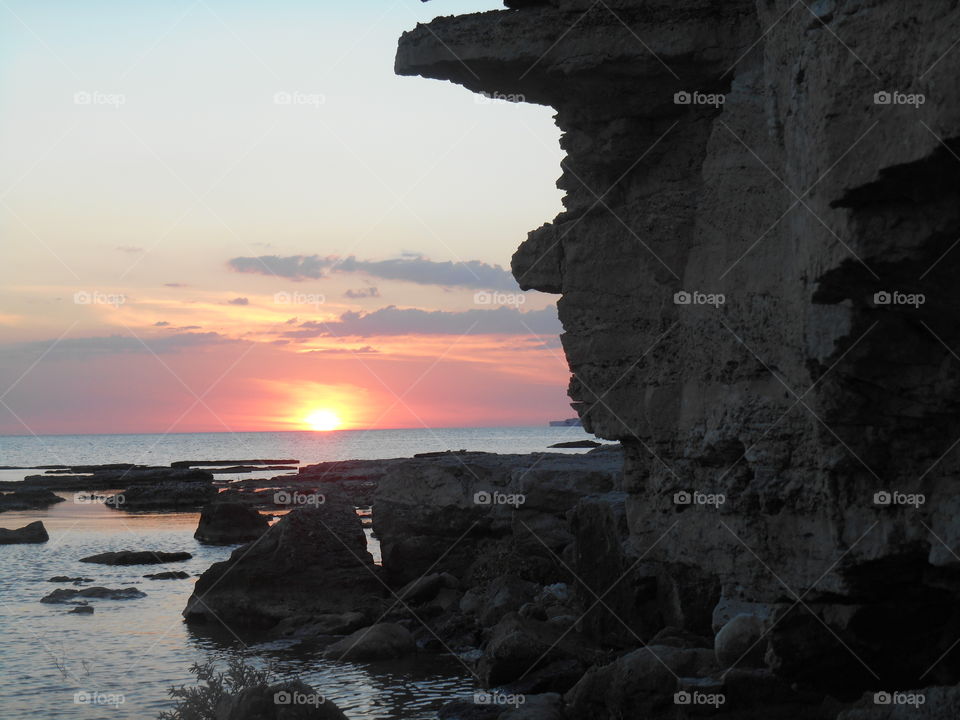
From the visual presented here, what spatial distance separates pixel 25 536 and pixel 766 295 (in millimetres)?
31824

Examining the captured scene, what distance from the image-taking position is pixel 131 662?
55.8 feet

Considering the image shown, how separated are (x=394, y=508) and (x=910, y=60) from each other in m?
16.5

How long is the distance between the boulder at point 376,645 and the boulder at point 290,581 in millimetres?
2156

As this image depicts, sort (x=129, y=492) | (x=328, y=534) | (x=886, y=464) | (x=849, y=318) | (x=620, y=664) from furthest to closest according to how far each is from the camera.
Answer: (x=129, y=492) → (x=328, y=534) → (x=620, y=664) → (x=886, y=464) → (x=849, y=318)

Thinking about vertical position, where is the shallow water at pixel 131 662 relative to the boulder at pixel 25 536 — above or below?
below

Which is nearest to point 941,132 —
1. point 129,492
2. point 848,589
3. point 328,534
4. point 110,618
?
point 848,589

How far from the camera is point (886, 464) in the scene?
9234 mm

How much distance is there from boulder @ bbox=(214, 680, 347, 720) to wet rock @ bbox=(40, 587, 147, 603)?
42.1 ft

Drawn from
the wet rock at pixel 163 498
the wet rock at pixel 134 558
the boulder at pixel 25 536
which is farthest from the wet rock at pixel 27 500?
the wet rock at pixel 134 558

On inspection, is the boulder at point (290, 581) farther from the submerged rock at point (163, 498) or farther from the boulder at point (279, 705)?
the submerged rock at point (163, 498)

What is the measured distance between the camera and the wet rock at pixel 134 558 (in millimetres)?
29344

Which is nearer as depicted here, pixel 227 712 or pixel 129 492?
pixel 227 712

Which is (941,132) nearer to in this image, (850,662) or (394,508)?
(850,662)

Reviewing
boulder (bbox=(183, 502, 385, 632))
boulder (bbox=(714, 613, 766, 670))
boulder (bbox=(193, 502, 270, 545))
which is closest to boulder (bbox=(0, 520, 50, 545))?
boulder (bbox=(193, 502, 270, 545))
